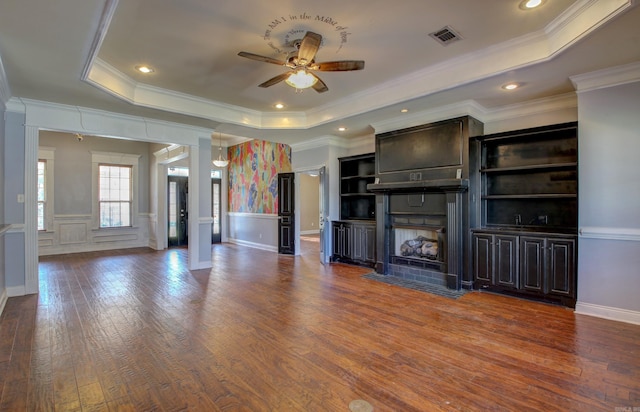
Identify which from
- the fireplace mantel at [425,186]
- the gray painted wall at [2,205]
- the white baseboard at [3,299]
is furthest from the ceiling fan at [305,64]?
the white baseboard at [3,299]

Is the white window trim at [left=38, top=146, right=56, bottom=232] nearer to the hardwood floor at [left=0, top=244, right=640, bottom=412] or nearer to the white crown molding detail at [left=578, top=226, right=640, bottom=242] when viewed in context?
the hardwood floor at [left=0, top=244, right=640, bottom=412]

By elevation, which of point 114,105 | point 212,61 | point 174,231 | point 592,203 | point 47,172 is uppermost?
point 212,61

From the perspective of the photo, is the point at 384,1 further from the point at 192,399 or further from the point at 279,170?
the point at 279,170

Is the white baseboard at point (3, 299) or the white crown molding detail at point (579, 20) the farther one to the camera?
the white baseboard at point (3, 299)

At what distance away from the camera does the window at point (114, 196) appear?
8477 mm

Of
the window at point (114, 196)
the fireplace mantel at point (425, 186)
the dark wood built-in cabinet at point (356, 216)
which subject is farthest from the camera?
the window at point (114, 196)

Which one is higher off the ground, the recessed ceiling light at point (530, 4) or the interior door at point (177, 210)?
the recessed ceiling light at point (530, 4)

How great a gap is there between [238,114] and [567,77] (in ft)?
15.9

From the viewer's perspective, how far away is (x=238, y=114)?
5.71m

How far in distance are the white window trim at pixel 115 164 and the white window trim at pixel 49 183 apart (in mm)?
800

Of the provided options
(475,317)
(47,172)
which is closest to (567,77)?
(475,317)

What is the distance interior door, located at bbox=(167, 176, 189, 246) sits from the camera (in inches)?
364

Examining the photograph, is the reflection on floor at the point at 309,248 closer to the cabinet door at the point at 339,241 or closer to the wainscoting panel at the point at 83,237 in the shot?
the cabinet door at the point at 339,241

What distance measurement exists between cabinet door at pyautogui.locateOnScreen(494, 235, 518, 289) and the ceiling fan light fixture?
332 cm
